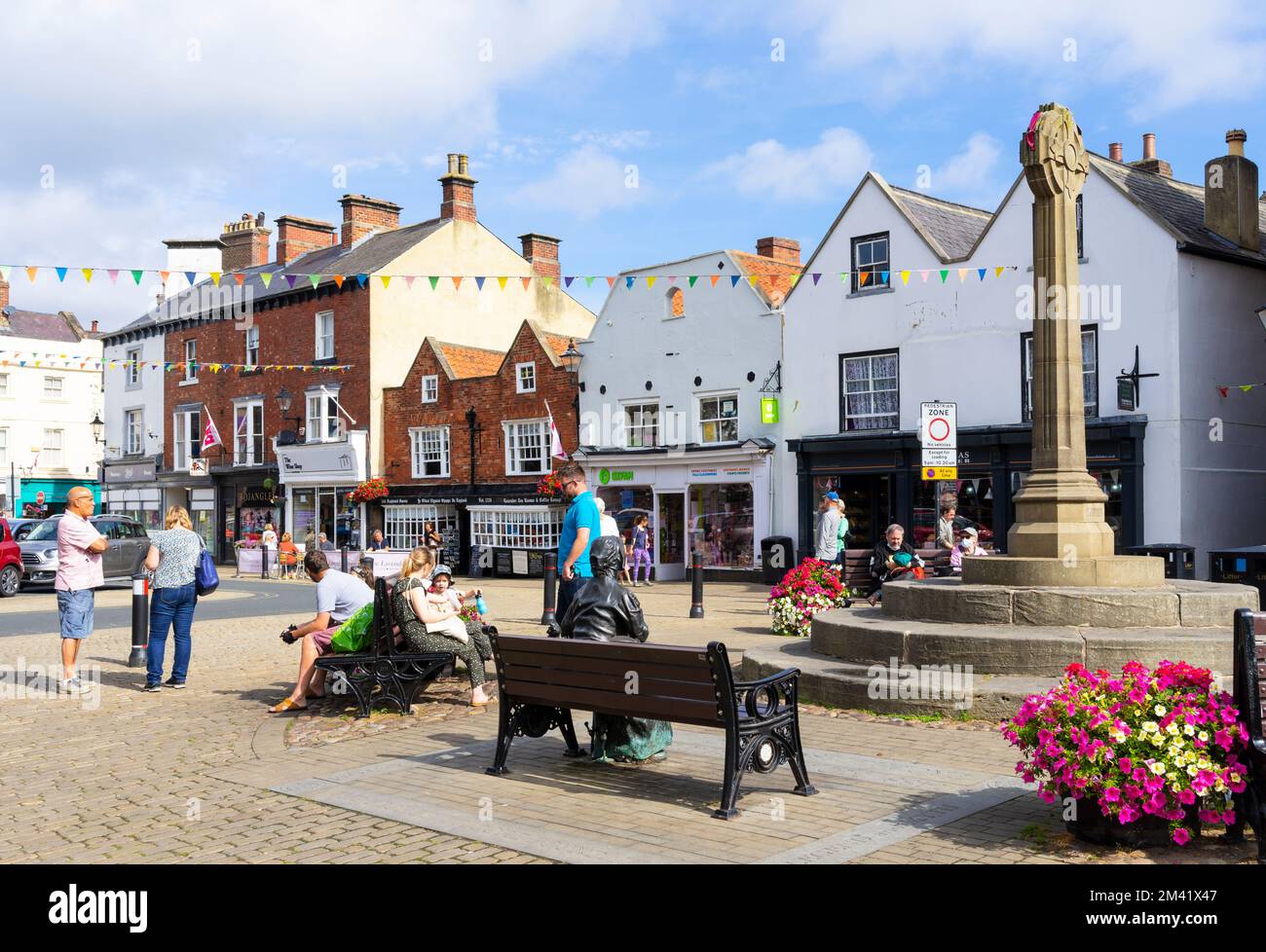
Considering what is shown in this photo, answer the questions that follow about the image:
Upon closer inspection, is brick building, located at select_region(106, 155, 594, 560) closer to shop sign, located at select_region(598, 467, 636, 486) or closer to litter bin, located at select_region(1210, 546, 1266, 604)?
shop sign, located at select_region(598, 467, 636, 486)

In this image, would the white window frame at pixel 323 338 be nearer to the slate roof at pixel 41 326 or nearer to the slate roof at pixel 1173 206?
the slate roof at pixel 1173 206

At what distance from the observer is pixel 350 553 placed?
30.8m

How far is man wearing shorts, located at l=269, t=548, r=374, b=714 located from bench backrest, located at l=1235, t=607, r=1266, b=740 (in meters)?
7.03

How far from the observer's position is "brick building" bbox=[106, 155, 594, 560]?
121 ft

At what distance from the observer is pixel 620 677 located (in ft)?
21.7

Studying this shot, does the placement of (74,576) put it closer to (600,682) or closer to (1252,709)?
(600,682)

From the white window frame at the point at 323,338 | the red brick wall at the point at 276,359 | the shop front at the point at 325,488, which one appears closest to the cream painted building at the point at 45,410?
the red brick wall at the point at 276,359

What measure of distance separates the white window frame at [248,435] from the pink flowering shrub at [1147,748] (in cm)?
3834

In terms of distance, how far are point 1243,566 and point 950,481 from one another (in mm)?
8577

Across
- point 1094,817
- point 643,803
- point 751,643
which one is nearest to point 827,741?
point 643,803

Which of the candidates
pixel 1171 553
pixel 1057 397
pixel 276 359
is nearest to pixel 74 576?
pixel 1057 397

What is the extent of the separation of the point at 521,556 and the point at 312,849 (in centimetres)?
2615

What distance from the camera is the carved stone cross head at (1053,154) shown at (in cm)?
1083

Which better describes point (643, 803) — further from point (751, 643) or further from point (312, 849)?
point (751, 643)
